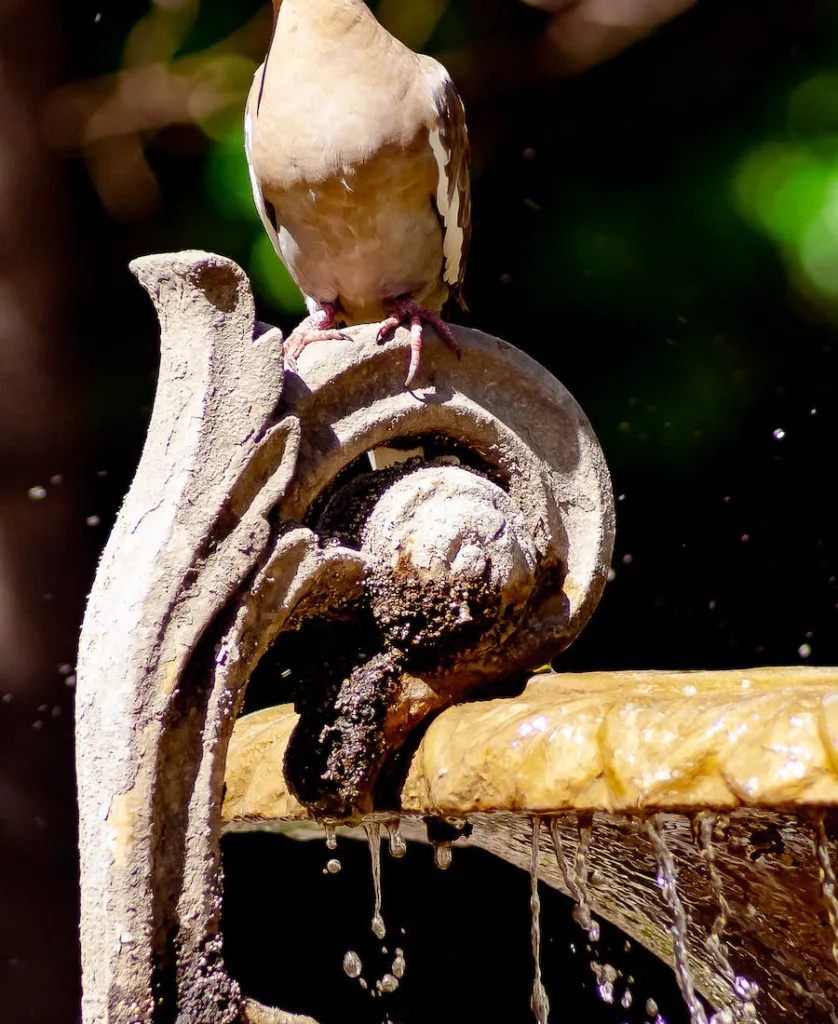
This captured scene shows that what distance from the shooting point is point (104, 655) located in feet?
4.45

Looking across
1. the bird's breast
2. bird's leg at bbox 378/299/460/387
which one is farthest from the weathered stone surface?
the bird's breast

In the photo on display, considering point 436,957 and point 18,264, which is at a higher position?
point 18,264

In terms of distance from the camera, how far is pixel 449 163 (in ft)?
7.17

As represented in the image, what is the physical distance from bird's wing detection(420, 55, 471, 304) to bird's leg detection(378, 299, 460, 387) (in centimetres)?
40

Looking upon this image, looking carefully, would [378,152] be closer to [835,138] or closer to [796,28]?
[835,138]

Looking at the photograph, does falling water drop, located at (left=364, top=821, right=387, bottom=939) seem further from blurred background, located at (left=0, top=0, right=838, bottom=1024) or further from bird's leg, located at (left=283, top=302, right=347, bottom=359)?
Answer: blurred background, located at (left=0, top=0, right=838, bottom=1024)

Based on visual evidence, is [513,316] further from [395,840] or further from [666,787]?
[666,787]

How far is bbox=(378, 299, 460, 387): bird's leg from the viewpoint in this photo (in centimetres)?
175

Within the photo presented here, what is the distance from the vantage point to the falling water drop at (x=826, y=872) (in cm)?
120

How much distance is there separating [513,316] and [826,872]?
7.95ft

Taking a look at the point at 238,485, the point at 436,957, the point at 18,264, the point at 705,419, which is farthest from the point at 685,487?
the point at 238,485

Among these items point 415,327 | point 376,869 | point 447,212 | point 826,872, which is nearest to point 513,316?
point 447,212

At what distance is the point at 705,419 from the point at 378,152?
149 cm

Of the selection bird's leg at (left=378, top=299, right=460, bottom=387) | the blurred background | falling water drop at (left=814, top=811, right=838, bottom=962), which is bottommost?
the blurred background
